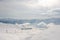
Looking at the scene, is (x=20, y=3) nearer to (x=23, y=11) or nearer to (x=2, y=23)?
(x=23, y=11)

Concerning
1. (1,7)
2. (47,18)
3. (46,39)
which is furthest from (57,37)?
(1,7)

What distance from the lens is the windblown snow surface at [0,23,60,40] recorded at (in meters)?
1.36

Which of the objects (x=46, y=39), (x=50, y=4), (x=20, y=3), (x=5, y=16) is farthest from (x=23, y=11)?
(x=46, y=39)

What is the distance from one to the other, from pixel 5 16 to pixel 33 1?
1.41 ft

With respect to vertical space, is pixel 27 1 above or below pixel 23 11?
above

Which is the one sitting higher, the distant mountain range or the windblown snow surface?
the distant mountain range

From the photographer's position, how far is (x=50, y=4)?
4.69 feet

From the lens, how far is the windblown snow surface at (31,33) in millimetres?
1361

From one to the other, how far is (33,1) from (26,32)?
16.6 inches

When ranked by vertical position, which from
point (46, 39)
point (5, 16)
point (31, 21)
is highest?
point (5, 16)

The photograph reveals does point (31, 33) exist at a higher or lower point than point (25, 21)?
lower

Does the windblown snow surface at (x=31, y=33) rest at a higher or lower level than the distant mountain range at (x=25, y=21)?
lower

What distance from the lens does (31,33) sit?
1383 millimetres

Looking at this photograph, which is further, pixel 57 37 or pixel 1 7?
pixel 1 7
